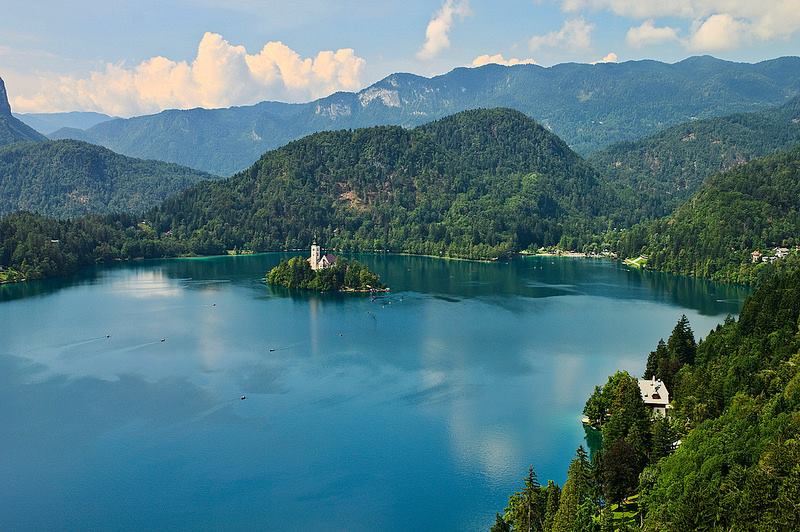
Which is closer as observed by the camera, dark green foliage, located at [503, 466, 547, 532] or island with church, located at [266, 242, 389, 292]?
dark green foliage, located at [503, 466, 547, 532]

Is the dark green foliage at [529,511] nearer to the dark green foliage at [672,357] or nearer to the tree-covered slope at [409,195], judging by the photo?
the dark green foliage at [672,357]

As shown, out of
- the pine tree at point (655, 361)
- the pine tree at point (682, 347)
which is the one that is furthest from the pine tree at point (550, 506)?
the pine tree at point (682, 347)

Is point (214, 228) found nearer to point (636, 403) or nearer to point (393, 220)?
point (393, 220)

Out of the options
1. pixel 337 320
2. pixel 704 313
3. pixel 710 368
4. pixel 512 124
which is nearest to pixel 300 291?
pixel 337 320

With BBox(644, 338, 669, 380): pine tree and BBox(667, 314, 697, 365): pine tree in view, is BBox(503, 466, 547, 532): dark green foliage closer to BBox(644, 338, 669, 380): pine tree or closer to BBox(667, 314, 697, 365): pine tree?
BBox(644, 338, 669, 380): pine tree

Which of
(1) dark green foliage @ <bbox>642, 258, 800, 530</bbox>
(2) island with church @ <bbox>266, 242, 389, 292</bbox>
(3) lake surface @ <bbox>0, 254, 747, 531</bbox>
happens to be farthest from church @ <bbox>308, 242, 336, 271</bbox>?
(1) dark green foliage @ <bbox>642, 258, 800, 530</bbox>

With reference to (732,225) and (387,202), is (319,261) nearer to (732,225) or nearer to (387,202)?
(732,225)
